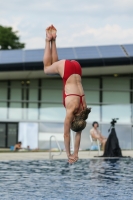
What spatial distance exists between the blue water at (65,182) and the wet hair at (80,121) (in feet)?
6.84

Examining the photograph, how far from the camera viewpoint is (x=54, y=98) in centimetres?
3831

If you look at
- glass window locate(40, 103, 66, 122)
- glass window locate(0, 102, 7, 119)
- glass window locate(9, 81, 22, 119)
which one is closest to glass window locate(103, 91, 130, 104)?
glass window locate(40, 103, 66, 122)

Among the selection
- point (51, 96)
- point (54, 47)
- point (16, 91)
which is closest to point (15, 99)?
point (16, 91)

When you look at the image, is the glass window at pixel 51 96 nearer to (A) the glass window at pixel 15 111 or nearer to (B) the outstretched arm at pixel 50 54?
(A) the glass window at pixel 15 111

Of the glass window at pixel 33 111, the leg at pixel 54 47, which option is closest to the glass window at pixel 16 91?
the glass window at pixel 33 111

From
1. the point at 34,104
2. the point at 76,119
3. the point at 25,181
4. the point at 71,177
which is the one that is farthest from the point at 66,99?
the point at 34,104

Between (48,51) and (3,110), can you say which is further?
(3,110)

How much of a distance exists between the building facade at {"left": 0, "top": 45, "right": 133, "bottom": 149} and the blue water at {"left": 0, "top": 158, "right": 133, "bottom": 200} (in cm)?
1981

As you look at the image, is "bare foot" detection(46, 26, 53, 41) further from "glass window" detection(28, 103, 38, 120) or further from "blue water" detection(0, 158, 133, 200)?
"glass window" detection(28, 103, 38, 120)

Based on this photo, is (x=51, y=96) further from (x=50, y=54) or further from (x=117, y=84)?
(x=50, y=54)

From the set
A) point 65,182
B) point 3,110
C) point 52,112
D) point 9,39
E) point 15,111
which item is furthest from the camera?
point 9,39

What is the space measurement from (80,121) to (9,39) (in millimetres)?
65470

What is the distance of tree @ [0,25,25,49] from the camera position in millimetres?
72562

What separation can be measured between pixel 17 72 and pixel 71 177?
75.9 ft
